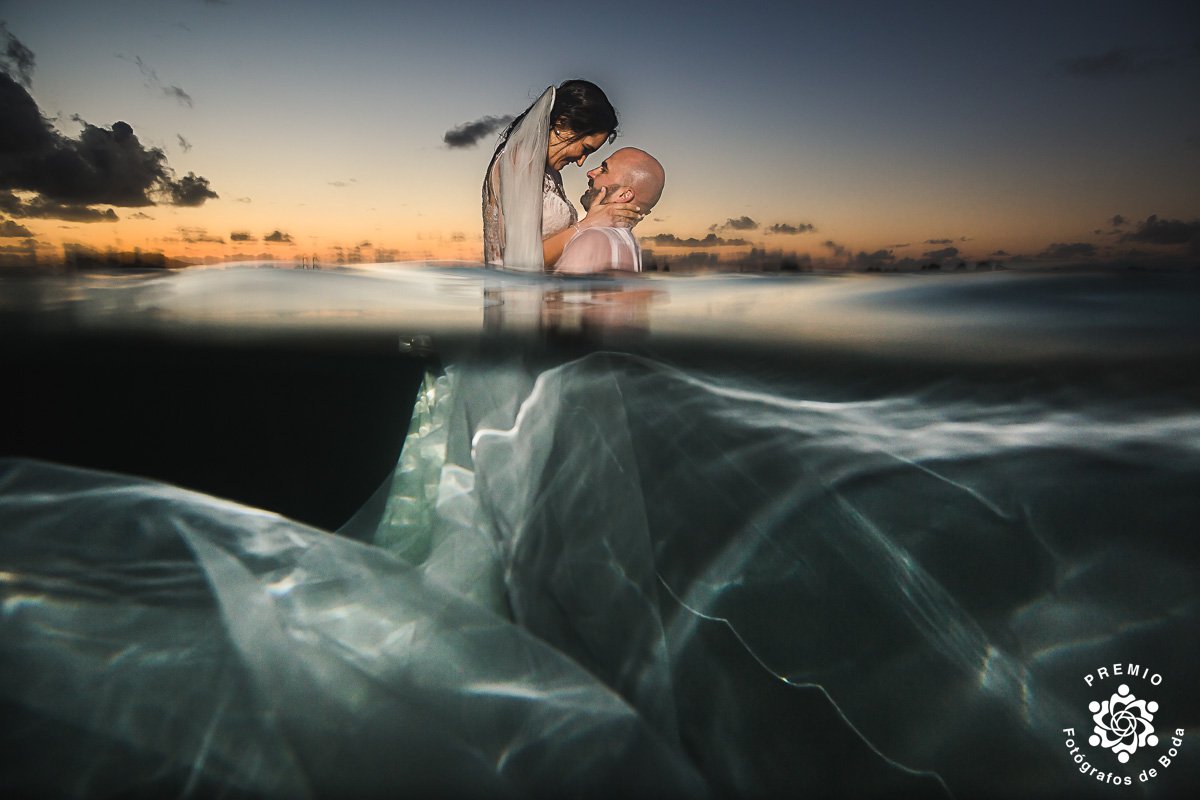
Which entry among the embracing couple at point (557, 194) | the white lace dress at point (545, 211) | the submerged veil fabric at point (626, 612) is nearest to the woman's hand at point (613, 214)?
the embracing couple at point (557, 194)

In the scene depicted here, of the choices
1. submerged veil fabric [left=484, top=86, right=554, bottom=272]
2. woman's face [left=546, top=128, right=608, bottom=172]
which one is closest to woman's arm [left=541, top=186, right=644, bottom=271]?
submerged veil fabric [left=484, top=86, right=554, bottom=272]

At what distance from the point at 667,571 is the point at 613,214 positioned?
7.80ft

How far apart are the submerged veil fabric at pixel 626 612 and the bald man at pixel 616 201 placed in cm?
79

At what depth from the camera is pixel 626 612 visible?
3082mm

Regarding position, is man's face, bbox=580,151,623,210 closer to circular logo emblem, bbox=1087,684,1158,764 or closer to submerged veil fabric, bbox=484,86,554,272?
Answer: submerged veil fabric, bbox=484,86,554,272

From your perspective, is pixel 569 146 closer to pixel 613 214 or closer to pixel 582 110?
pixel 582 110

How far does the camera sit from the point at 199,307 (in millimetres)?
5383

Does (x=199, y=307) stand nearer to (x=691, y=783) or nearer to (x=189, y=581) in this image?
(x=189, y=581)

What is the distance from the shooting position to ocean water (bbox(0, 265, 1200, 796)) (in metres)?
2.19

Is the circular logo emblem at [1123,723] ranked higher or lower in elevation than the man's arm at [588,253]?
lower

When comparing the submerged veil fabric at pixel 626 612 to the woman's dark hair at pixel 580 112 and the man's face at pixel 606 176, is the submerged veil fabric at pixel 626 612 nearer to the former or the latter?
the man's face at pixel 606 176

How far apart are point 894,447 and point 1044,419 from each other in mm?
1623

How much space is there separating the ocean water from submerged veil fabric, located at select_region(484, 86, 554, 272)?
273 millimetres

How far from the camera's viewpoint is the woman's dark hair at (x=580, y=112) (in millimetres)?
4004
